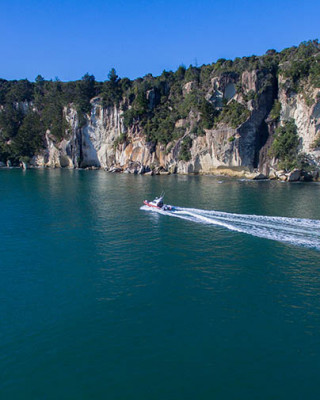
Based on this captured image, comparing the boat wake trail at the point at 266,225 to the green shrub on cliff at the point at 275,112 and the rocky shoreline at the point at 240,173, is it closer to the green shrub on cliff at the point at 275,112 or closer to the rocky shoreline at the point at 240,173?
the rocky shoreline at the point at 240,173

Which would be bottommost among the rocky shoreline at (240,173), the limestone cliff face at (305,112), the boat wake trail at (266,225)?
the boat wake trail at (266,225)

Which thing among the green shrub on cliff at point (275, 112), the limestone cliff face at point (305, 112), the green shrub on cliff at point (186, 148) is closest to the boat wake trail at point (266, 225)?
the limestone cliff face at point (305, 112)

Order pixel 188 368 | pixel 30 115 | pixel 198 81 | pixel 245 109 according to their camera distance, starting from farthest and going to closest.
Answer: pixel 30 115, pixel 198 81, pixel 245 109, pixel 188 368

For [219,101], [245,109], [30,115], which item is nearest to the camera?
[245,109]

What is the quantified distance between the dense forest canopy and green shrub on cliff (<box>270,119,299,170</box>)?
670 cm

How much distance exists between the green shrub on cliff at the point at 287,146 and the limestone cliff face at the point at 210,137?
1.61 metres

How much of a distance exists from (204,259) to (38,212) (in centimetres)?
2615

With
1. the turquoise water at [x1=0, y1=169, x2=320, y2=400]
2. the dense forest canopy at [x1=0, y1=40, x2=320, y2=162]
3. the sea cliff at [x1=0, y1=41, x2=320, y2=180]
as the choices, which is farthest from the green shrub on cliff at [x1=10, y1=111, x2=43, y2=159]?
Result: the turquoise water at [x1=0, y1=169, x2=320, y2=400]

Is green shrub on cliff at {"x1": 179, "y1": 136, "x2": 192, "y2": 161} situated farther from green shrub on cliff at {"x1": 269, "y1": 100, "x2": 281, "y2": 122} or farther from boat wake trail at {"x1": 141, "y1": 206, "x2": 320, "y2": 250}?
boat wake trail at {"x1": 141, "y1": 206, "x2": 320, "y2": 250}

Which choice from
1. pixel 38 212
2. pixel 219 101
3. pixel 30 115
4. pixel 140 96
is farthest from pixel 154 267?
pixel 30 115

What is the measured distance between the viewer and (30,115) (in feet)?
425

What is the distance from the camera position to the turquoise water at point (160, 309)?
43.3 feet

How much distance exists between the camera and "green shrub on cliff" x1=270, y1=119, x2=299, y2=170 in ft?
247

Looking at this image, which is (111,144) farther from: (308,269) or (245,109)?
(308,269)
